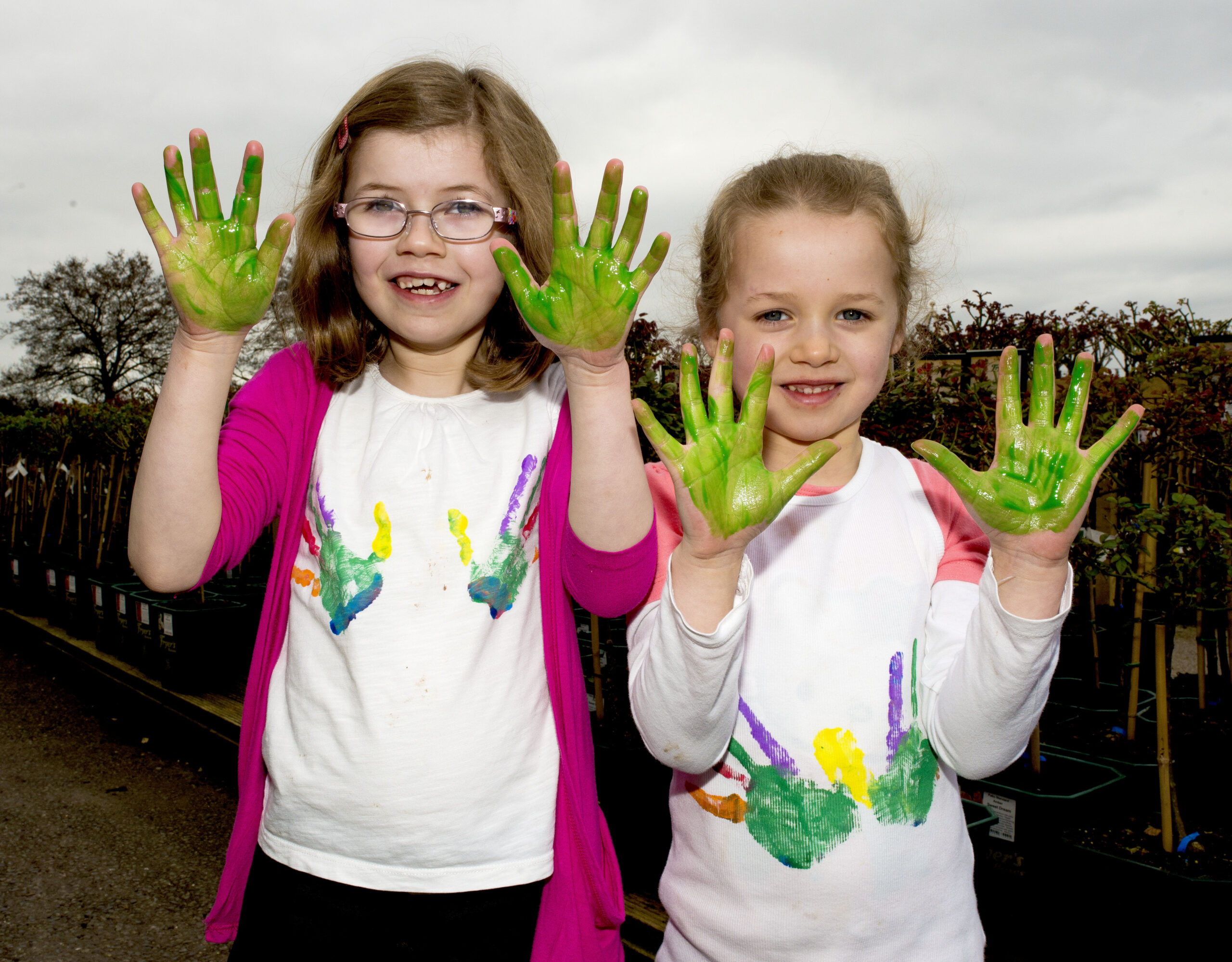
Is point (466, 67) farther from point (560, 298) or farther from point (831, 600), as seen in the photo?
point (831, 600)

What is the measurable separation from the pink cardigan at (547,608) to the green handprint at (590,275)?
0.63 ft

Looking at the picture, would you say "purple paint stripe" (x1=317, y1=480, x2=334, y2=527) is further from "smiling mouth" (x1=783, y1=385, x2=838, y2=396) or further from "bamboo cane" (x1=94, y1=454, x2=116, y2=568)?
"bamboo cane" (x1=94, y1=454, x2=116, y2=568)

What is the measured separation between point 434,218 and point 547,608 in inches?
23.1

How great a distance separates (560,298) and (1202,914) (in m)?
1.93

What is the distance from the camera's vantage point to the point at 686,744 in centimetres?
116

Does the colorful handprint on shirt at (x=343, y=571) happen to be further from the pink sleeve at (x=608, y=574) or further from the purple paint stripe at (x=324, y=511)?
the pink sleeve at (x=608, y=574)

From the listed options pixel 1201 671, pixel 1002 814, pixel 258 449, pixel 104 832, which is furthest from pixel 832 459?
pixel 104 832

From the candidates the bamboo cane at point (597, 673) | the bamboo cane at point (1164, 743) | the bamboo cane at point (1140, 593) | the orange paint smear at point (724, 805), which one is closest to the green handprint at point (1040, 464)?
the orange paint smear at point (724, 805)

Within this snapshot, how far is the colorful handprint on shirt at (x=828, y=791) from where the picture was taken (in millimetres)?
1172

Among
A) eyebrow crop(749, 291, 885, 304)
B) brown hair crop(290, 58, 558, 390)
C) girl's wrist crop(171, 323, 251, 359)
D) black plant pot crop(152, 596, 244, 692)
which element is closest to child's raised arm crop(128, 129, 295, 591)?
girl's wrist crop(171, 323, 251, 359)

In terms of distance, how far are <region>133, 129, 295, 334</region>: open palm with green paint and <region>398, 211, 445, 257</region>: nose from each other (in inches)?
6.4

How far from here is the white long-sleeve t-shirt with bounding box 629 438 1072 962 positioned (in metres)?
1.14

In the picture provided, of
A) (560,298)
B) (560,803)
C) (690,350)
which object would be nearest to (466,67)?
(560,298)

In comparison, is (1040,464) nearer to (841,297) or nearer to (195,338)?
(841,297)
